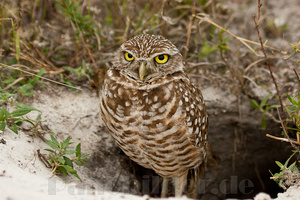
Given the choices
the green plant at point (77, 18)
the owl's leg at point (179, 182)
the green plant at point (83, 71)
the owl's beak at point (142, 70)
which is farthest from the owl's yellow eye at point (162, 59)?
the owl's leg at point (179, 182)

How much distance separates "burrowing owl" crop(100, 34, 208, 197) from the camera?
2191 millimetres

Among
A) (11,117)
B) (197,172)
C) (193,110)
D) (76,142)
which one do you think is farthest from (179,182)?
(11,117)

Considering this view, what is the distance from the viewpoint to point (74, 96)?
295cm

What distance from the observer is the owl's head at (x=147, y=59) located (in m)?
2.13

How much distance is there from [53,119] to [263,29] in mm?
2810

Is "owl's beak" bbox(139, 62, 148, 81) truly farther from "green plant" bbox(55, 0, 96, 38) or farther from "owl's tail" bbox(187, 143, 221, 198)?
"owl's tail" bbox(187, 143, 221, 198)

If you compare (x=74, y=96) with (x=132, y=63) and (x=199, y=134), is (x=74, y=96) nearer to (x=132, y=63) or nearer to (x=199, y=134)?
(x=132, y=63)

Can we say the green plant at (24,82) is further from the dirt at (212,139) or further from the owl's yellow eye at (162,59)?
the owl's yellow eye at (162,59)

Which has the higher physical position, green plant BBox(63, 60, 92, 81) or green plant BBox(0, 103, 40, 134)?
green plant BBox(63, 60, 92, 81)

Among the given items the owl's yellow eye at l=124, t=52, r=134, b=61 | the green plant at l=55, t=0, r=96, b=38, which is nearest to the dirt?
the green plant at l=55, t=0, r=96, b=38

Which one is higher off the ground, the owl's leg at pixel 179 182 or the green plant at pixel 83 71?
the green plant at pixel 83 71

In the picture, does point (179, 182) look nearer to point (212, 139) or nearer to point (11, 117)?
point (212, 139)

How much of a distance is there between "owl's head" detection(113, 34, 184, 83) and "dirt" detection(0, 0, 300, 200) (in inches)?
30.8

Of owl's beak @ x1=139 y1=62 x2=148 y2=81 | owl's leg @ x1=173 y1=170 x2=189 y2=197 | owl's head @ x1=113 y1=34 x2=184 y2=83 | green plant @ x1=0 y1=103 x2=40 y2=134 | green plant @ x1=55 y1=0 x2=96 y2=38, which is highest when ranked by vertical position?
green plant @ x1=55 y1=0 x2=96 y2=38
